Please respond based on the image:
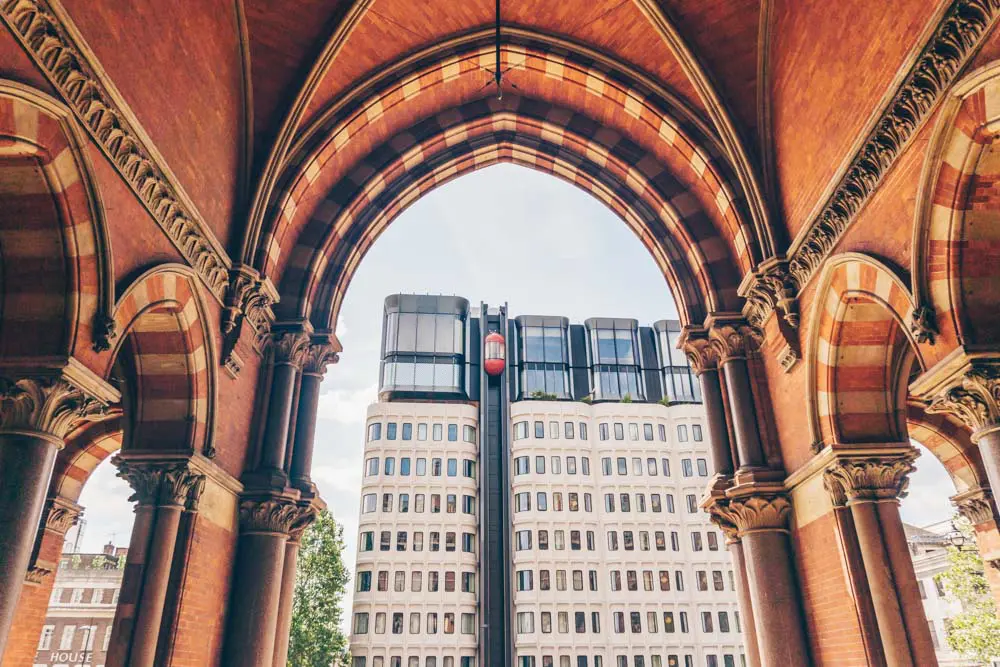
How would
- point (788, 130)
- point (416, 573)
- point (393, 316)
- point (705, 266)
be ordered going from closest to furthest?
point (788, 130), point (705, 266), point (416, 573), point (393, 316)

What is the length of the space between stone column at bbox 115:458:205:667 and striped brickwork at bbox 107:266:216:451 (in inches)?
11.3

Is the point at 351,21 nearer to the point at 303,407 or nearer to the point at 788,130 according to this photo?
the point at 303,407

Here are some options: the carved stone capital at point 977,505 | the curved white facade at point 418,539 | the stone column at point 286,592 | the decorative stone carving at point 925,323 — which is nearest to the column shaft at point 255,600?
the stone column at point 286,592

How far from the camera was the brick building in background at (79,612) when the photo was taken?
35375 millimetres

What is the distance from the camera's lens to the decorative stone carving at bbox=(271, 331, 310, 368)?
933 cm

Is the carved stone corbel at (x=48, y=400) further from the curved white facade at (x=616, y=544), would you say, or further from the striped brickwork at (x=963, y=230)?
the curved white facade at (x=616, y=544)

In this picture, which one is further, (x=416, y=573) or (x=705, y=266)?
(x=416, y=573)

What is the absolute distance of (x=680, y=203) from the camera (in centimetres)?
1081

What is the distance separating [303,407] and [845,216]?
7.47m

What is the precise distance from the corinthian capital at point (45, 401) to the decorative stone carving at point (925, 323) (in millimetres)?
6994

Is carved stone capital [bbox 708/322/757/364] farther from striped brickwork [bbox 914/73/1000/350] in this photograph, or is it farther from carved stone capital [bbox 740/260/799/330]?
striped brickwork [bbox 914/73/1000/350]

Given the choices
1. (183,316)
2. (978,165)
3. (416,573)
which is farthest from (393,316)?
(978,165)

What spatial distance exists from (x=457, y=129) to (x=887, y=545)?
29.2 feet

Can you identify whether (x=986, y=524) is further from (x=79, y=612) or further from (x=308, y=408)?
(x=79, y=612)
